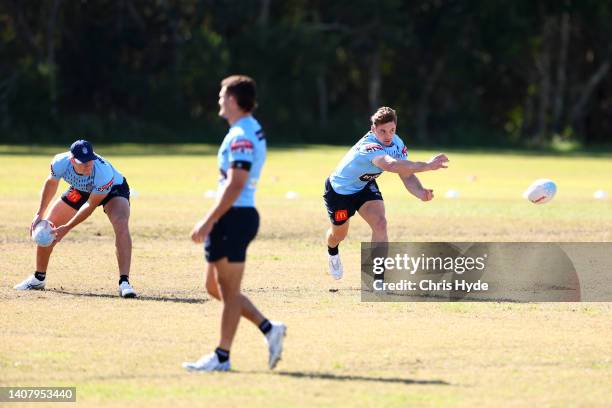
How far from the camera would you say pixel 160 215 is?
69.5ft

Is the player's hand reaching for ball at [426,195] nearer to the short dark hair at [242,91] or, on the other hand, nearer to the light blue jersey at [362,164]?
the light blue jersey at [362,164]

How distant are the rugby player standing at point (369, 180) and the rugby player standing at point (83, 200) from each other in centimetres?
246

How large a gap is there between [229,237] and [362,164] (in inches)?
201

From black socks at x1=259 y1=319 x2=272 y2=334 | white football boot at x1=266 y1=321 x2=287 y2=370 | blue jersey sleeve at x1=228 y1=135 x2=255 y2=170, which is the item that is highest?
blue jersey sleeve at x1=228 y1=135 x2=255 y2=170

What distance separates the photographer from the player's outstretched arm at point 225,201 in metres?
8.30

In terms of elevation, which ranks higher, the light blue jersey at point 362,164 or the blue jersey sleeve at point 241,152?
the blue jersey sleeve at point 241,152

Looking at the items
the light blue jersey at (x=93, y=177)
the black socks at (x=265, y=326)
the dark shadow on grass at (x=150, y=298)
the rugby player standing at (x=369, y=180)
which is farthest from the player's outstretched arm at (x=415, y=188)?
the black socks at (x=265, y=326)

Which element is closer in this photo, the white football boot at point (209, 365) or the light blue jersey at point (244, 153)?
the light blue jersey at point (244, 153)

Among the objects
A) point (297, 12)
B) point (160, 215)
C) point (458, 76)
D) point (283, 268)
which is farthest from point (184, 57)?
point (283, 268)

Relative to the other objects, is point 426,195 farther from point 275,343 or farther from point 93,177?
point 275,343

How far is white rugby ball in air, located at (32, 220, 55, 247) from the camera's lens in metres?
12.4

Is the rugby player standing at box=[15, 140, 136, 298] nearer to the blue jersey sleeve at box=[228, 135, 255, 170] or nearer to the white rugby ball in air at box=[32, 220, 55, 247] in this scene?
the white rugby ball in air at box=[32, 220, 55, 247]

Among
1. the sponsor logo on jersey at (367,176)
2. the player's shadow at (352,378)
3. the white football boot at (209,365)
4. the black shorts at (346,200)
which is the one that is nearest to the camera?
the player's shadow at (352,378)

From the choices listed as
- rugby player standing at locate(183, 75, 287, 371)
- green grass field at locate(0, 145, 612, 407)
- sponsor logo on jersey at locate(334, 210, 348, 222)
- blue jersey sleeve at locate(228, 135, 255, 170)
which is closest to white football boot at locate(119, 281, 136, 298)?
green grass field at locate(0, 145, 612, 407)
